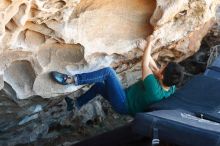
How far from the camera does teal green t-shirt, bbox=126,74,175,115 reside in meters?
4.31

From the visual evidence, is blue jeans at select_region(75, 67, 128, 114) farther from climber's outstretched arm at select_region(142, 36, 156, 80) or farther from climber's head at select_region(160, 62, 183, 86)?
climber's head at select_region(160, 62, 183, 86)

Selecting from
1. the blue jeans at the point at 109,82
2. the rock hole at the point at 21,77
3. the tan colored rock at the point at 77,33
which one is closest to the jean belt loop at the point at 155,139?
the blue jeans at the point at 109,82

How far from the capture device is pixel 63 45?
4613 millimetres

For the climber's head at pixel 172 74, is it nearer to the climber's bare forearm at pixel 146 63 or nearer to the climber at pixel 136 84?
the climber at pixel 136 84

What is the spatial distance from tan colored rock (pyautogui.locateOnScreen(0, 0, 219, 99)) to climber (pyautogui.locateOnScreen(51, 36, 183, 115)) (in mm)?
126

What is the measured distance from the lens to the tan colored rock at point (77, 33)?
4133 mm

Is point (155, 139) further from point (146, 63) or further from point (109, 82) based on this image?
point (109, 82)

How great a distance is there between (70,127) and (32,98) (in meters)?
1.33

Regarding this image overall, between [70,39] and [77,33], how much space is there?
8 centimetres

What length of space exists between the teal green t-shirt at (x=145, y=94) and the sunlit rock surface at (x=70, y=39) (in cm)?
44

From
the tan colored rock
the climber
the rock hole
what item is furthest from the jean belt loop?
the rock hole

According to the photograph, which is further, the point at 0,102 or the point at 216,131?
the point at 0,102

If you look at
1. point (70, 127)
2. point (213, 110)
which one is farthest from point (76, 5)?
point (70, 127)

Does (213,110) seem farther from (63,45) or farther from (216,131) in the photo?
(63,45)
